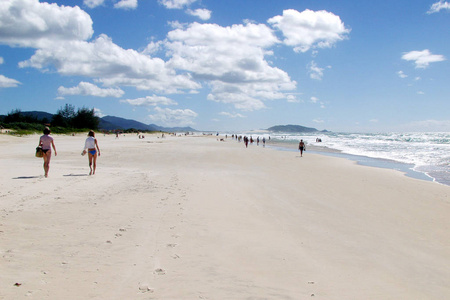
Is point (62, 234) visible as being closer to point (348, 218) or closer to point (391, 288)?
point (391, 288)

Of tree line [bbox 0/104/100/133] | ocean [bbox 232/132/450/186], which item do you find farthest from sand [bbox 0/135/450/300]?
tree line [bbox 0/104/100/133]

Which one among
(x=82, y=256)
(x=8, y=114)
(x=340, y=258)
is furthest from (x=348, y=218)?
(x=8, y=114)

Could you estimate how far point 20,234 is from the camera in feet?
17.2

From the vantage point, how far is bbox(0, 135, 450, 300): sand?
3.97 m

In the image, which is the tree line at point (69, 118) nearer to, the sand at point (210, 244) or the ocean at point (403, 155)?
the ocean at point (403, 155)

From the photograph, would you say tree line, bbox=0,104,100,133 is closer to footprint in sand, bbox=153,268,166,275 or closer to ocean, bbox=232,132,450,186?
ocean, bbox=232,132,450,186

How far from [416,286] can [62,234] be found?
5994 mm

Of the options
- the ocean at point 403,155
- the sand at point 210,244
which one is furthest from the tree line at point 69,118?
the sand at point 210,244

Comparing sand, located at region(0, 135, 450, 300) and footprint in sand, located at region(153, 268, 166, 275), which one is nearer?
sand, located at region(0, 135, 450, 300)

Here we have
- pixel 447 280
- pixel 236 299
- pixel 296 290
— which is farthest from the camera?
pixel 447 280

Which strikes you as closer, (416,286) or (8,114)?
(416,286)

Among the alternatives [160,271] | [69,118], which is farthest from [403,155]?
[69,118]

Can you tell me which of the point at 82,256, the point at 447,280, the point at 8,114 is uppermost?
the point at 8,114

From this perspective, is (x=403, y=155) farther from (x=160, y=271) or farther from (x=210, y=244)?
(x=160, y=271)
